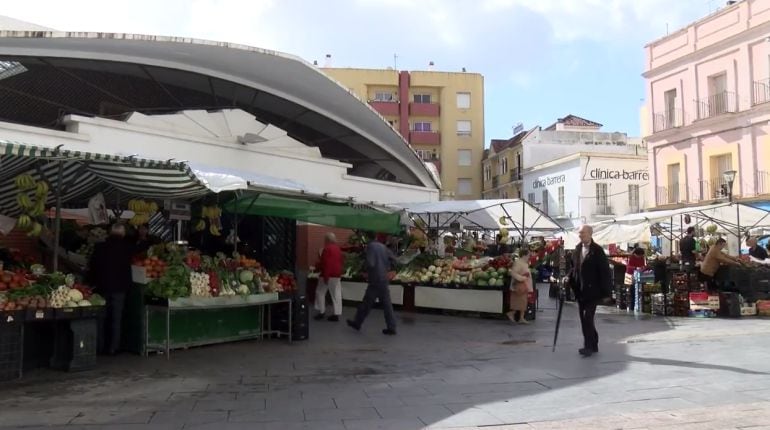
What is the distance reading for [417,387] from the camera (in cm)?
673

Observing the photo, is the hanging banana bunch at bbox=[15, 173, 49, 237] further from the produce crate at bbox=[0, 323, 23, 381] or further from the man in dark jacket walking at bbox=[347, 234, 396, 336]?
the man in dark jacket walking at bbox=[347, 234, 396, 336]

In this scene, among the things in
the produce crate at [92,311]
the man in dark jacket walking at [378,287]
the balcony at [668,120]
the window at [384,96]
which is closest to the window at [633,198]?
the balcony at [668,120]

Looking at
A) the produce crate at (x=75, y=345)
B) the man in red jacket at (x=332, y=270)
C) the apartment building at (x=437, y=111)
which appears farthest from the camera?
the apartment building at (x=437, y=111)

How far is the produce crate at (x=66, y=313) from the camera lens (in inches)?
281

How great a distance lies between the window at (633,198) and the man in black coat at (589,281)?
36879 millimetres

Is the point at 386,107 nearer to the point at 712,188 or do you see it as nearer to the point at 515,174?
the point at 515,174

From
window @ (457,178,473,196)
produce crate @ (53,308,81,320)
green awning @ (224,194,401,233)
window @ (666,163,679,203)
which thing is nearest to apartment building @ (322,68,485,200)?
window @ (457,178,473,196)

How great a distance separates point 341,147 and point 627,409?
16903 millimetres

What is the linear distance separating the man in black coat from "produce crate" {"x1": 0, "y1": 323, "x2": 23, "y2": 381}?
6654 millimetres

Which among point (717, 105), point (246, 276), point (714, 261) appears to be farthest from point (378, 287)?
point (717, 105)

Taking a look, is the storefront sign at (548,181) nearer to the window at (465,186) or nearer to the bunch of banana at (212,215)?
the window at (465,186)

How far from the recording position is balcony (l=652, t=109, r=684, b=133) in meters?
29.9

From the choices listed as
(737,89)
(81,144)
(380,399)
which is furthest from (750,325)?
(737,89)

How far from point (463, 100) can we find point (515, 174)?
29.8ft
